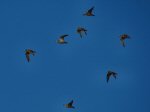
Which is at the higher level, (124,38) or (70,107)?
(124,38)

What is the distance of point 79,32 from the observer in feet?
127

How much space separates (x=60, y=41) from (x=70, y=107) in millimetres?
6806

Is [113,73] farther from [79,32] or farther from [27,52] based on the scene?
[27,52]

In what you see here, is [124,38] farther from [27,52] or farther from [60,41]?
[27,52]

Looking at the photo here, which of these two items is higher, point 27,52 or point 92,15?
point 92,15

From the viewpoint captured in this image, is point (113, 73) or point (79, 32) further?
point (79, 32)

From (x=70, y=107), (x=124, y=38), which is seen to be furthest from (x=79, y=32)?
(x=70, y=107)

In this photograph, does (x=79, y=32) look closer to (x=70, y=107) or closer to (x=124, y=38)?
(x=124, y=38)

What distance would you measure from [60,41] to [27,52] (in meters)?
3.63

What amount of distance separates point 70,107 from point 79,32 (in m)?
7.57

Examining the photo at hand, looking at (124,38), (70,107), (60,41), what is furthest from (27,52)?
(124,38)

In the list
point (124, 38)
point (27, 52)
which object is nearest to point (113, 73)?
point (124, 38)

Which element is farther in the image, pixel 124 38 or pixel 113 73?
pixel 124 38

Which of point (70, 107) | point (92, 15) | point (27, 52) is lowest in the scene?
point (70, 107)
